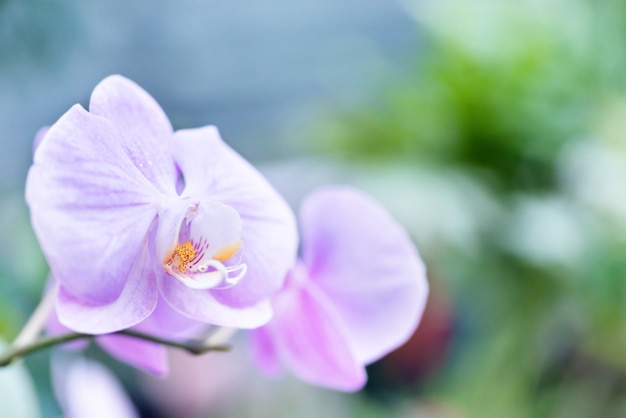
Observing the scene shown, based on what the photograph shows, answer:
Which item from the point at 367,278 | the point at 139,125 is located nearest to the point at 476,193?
the point at 367,278

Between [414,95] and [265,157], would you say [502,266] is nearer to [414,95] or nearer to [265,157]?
[414,95]

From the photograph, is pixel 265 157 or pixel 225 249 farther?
pixel 265 157

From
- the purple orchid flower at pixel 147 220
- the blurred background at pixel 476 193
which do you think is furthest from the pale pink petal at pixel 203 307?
the blurred background at pixel 476 193

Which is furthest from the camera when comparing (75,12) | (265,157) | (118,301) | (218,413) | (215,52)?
(215,52)

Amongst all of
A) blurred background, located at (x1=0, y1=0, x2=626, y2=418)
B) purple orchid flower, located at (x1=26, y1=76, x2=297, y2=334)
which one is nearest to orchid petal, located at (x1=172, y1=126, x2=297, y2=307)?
purple orchid flower, located at (x1=26, y1=76, x2=297, y2=334)

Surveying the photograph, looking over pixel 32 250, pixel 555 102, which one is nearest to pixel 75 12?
pixel 32 250

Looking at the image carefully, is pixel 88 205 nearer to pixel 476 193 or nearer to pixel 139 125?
pixel 139 125

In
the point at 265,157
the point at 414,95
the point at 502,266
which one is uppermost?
the point at 414,95

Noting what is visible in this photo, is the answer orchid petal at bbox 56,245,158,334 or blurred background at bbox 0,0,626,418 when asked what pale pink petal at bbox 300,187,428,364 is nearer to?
orchid petal at bbox 56,245,158,334
